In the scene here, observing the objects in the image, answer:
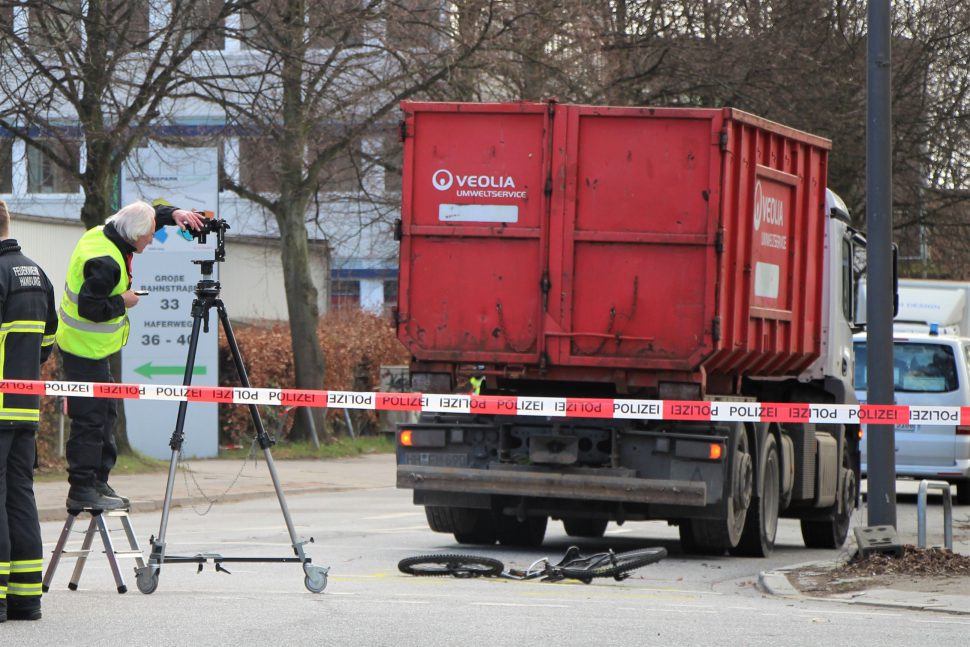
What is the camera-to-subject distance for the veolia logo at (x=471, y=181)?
12.0 metres

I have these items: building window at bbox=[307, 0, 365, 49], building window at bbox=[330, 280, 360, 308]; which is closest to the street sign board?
building window at bbox=[307, 0, 365, 49]

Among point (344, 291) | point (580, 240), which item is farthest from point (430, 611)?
point (344, 291)

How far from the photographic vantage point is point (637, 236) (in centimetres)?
1182

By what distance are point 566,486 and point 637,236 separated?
6.02 ft

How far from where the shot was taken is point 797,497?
45.3 feet

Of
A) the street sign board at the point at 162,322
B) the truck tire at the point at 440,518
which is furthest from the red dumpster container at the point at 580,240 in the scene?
the street sign board at the point at 162,322

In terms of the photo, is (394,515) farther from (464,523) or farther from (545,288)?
(545,288)

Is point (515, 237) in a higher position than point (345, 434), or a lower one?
higher

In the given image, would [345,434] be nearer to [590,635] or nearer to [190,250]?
[190,250]

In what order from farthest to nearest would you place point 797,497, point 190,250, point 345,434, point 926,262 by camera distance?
1. point 926,262
2. point 345,434
3. point 190,250
4. point 797,497

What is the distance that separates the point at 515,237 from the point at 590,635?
16.0 ft

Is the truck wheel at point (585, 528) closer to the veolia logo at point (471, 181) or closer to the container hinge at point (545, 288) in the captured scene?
the container hinge at point (545, 288)

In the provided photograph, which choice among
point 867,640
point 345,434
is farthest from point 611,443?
point 345,434

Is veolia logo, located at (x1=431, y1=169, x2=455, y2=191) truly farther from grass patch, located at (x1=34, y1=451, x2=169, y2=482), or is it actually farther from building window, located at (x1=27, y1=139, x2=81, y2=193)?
building window, located at (x1=27, y1=139, x2=81, y2=193)
